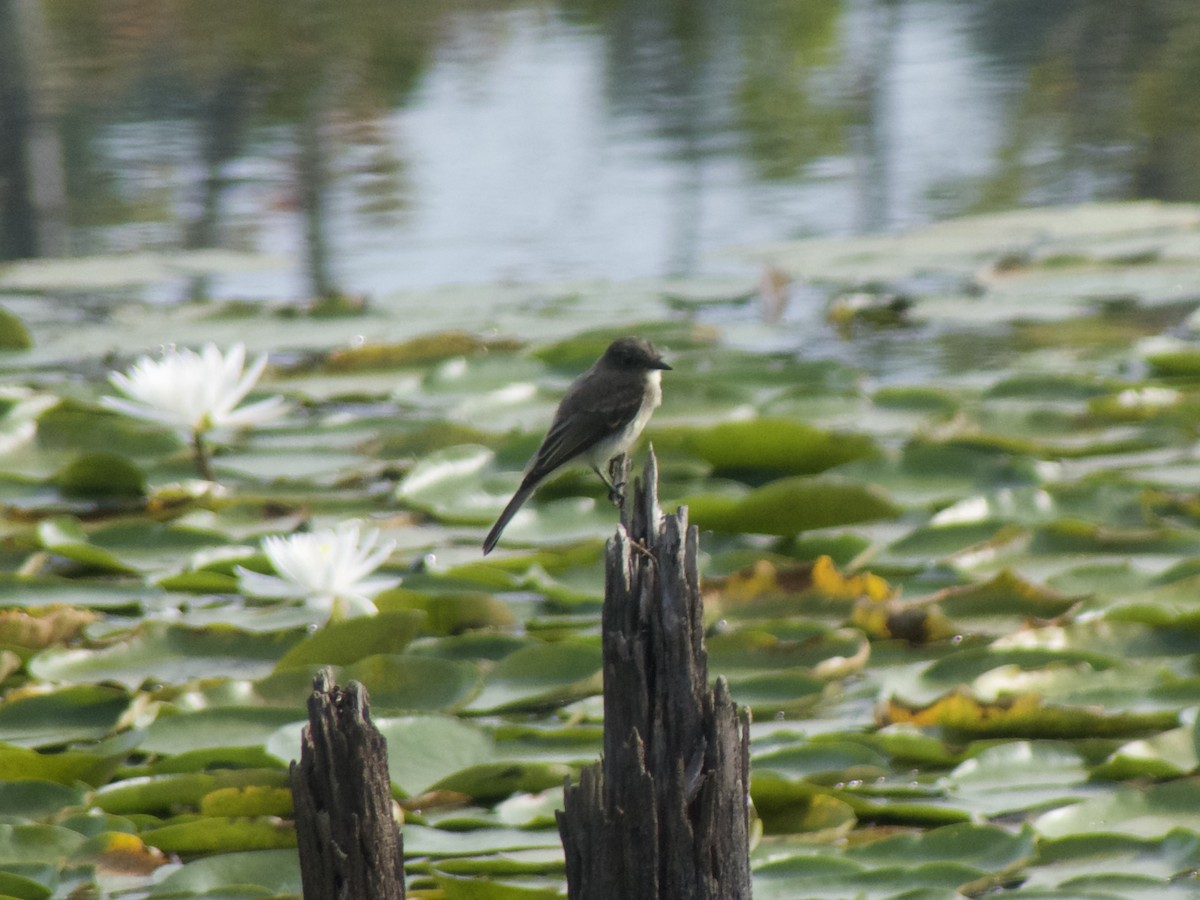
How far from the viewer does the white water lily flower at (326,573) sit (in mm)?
3592

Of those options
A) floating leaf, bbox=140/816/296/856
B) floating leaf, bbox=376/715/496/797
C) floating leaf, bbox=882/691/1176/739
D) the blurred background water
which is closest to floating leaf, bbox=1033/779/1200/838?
floating leaf, bbox=882/691/1176/739

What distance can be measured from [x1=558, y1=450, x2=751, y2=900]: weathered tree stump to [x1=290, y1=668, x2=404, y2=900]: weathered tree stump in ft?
0.77

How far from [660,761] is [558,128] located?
32.4 feet

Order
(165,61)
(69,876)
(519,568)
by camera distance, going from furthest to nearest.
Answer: (165,61) → (519,568) → (69,876)

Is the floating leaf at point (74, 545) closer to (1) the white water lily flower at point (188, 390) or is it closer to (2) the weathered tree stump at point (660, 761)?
(1) the white water lily flower at point (188, 390)

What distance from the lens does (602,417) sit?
3811mm

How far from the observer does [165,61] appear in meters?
14.7

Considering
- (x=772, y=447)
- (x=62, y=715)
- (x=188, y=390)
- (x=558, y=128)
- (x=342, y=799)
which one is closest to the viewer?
(x=342, y=799)

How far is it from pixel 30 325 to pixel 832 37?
9.65m

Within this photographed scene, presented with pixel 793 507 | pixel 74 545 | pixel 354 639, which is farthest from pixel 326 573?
pixel 793 507

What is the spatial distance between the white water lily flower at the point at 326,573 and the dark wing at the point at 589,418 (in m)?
0.43

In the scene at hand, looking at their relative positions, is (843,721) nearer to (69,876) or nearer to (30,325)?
(69,876)

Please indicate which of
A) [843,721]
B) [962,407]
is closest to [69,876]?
[843,721]

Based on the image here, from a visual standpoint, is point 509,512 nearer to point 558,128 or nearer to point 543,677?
point 543,677
